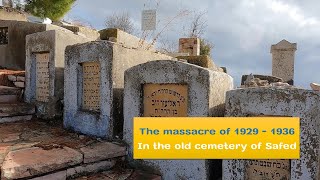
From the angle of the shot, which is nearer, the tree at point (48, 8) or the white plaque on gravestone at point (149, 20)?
the white plaque on gravestone at point (149, 20)

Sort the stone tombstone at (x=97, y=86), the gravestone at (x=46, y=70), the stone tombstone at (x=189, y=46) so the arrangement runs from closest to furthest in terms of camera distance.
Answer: the stone tombstone at (x=97, y=86) < the gravestone at (x=46, y=70) < the stone tombstone at (x=189, y=46)

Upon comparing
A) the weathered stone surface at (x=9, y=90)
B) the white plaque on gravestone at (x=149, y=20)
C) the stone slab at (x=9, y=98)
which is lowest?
the stone slab at (x=9, y=98)

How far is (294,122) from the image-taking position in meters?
2.39

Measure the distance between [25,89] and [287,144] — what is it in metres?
4.23

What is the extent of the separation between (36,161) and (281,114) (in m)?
2.23

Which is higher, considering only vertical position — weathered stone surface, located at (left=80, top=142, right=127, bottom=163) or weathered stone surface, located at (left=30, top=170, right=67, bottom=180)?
weathered stone surface, located at (left=80, top=142, right=127, bottom=163)

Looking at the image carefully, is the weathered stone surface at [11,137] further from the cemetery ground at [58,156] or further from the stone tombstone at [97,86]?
the stone tombstone at [97,86]

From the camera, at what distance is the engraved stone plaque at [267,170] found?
250 centimetres

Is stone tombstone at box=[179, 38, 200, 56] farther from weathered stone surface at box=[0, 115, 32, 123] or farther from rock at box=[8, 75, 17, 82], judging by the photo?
weathered stone surface at box=[0, 115, 32, 123]

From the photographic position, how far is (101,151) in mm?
3158

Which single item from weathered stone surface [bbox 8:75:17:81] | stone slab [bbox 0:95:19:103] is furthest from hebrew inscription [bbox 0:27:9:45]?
stone slab [bbox 0:95:19:103]

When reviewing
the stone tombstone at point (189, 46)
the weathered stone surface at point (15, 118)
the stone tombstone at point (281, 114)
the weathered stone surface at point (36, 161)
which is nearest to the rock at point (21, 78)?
the weathered stone surface at point (15, 118)

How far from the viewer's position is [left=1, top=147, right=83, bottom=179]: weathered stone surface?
2.50 metres

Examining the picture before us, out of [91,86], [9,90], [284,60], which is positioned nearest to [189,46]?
[284,60]
